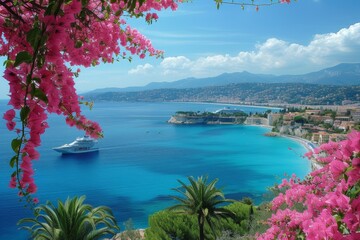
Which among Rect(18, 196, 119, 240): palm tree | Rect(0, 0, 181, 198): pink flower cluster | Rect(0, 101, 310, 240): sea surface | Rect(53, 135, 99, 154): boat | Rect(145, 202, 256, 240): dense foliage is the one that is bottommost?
Rect(0, 101, 310, 240): sea surface

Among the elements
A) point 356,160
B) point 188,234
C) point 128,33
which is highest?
point 128,33

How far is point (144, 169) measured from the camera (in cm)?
3825

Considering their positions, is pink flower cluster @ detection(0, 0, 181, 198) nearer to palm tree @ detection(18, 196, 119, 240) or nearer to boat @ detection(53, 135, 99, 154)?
palm tree @ detection(18, 196, 119, 240)

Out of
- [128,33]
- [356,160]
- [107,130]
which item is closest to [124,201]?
[128,33]

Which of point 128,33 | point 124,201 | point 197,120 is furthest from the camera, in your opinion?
point 197,120

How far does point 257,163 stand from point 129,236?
31.0 metres

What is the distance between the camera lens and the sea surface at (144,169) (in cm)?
2672

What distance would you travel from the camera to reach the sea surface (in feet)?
87.7

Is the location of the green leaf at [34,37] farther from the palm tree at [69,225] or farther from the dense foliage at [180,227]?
the dense foliage at [180,227]

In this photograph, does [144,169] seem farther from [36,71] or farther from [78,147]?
[36,71]

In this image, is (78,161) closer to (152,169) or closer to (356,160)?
(152,169)

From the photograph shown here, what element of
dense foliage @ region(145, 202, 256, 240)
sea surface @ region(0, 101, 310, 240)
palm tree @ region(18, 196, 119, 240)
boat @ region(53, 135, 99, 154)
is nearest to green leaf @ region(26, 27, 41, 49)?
palm tree @ region(18, 196, 119, 240)

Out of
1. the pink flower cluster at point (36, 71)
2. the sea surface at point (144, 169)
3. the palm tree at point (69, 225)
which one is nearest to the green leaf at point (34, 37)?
the pink flower cluster at point (36, 71)

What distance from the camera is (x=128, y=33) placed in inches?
139
